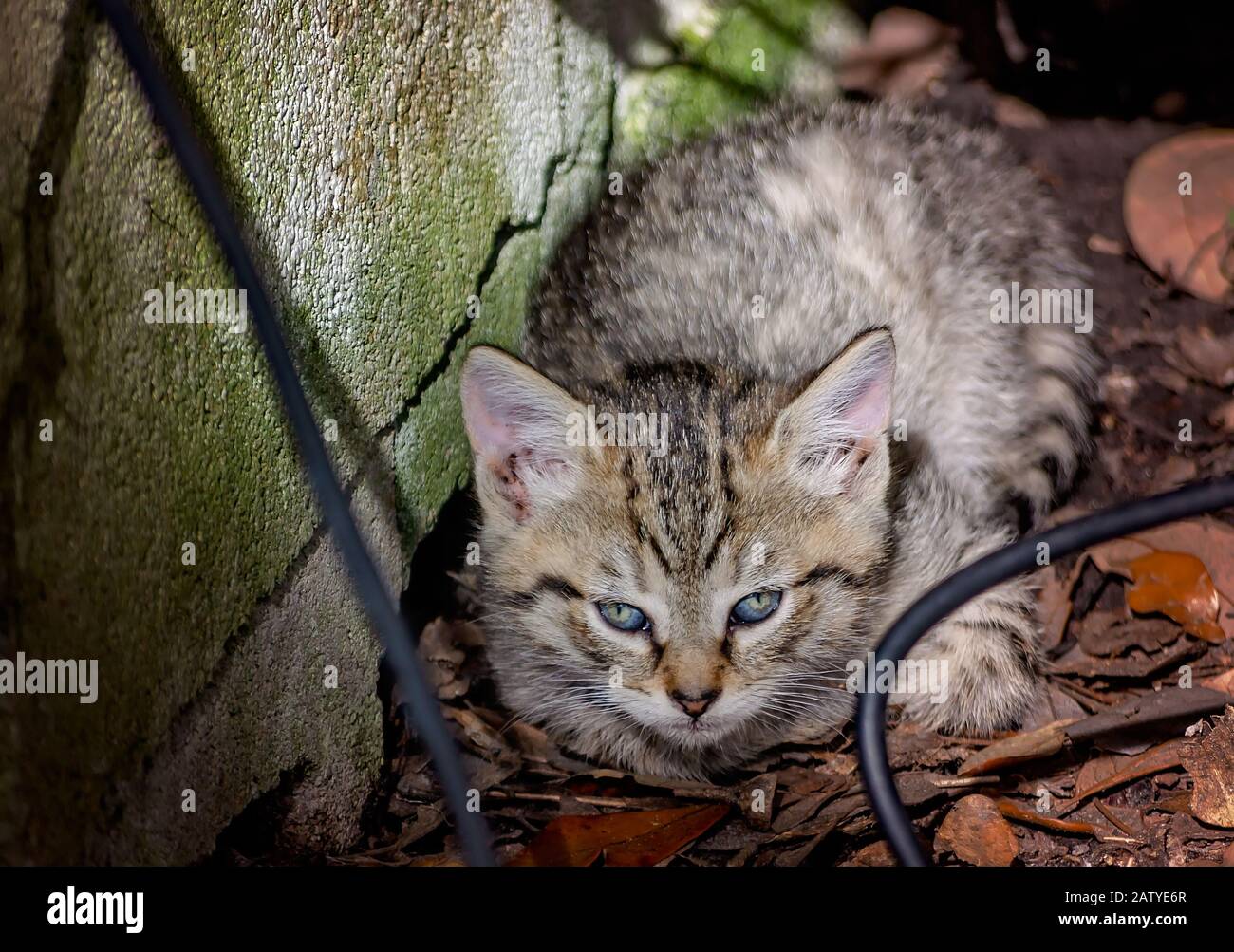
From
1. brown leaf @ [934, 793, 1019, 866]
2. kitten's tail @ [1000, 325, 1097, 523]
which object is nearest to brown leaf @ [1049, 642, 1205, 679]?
kitten's tail @ [1000, 325, 1097, 523]

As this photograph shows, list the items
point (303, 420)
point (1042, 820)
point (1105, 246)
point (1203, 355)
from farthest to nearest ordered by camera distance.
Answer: point (1105, 246) < point (1203, 355) < point (1042, 820) < point (303, 420)

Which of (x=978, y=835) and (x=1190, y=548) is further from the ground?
(x=1190, y=548)

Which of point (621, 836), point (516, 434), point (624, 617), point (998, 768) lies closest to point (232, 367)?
Answer: point (516, 434)

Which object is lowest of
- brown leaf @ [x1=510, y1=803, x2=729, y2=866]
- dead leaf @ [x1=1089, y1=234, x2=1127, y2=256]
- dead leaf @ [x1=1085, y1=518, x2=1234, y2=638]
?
brown leaf @ [x1=510, y1=803, x2=729, y2=866]

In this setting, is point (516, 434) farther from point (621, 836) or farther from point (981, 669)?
point (981, 669)

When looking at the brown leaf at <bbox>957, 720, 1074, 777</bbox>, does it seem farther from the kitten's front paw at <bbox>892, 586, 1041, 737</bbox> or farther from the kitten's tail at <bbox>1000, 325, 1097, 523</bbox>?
the kitten's tail at <bbox>1000, 325, 1097, 523</bbox>

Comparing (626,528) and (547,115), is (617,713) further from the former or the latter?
(547,115)
